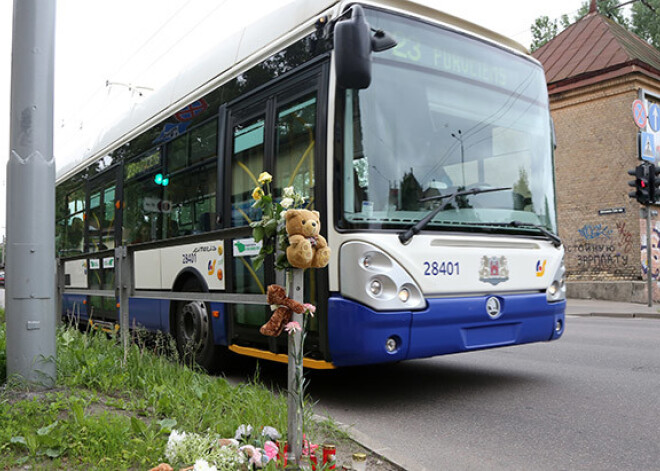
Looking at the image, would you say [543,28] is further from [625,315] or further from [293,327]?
[293,327]

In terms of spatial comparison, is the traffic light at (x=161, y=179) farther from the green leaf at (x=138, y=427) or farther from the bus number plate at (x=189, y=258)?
the green leaf at (x=138, y=427)

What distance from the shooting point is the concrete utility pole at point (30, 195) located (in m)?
4.88

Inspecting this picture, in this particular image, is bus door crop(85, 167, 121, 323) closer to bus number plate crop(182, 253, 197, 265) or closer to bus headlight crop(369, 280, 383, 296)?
bus number plate crop(182, 253, 197, 265)

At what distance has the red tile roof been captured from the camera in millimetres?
20953

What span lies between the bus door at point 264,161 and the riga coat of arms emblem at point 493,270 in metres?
1.41

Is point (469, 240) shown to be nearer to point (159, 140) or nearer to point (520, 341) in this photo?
point (520, 341)

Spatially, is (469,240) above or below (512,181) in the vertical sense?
below

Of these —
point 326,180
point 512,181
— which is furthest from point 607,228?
point 326,180

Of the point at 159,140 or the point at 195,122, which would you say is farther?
the point at 159,140

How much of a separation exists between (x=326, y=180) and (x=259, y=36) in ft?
6.49

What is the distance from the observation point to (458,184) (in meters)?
5.46

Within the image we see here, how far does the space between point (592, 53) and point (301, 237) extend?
21898 millimetres

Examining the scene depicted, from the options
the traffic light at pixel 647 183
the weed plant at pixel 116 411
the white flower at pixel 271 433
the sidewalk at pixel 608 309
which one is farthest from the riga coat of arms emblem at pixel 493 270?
the traffic light at pixel 647 183

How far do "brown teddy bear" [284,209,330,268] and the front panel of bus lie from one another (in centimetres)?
179
